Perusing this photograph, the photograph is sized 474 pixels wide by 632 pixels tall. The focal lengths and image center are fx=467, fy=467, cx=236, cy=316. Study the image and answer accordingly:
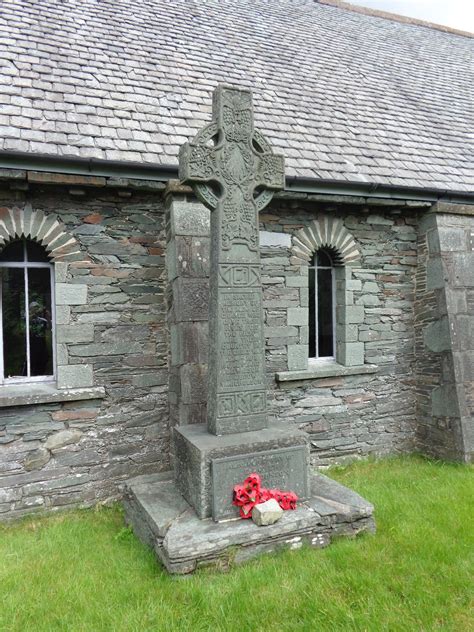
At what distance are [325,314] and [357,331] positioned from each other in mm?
504

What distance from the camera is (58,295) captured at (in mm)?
5051

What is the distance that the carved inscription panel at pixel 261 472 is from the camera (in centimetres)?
369

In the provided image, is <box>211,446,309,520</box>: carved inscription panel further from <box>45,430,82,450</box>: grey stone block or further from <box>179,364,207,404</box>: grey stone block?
<box>45,430,82,450</box>: grey stone block

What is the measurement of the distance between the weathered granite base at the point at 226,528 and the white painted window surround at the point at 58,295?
1411mm

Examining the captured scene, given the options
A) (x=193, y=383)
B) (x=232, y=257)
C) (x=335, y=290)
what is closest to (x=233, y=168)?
(x=232, y=257)

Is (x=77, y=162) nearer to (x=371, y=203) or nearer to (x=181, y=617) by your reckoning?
(x=371, y=203)

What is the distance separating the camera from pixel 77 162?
4812mm

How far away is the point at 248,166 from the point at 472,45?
12195 millimetres

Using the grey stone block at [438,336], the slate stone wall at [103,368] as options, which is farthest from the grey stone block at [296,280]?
the grey stone block at [438,336]

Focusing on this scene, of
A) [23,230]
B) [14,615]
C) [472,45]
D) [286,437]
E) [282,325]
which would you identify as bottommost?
[14,615]

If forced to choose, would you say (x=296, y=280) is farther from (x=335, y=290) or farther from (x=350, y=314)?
(x=350, y=314)

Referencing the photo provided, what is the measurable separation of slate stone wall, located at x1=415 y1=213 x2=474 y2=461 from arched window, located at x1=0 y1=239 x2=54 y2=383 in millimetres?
4992

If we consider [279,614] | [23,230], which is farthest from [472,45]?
[279,614]

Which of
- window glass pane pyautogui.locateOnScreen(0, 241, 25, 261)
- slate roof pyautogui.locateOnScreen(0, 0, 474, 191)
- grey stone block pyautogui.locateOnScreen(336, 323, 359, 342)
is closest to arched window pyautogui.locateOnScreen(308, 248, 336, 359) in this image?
grey stone block pyautogui.locateOnScreen(336, 323, 359, 342)
